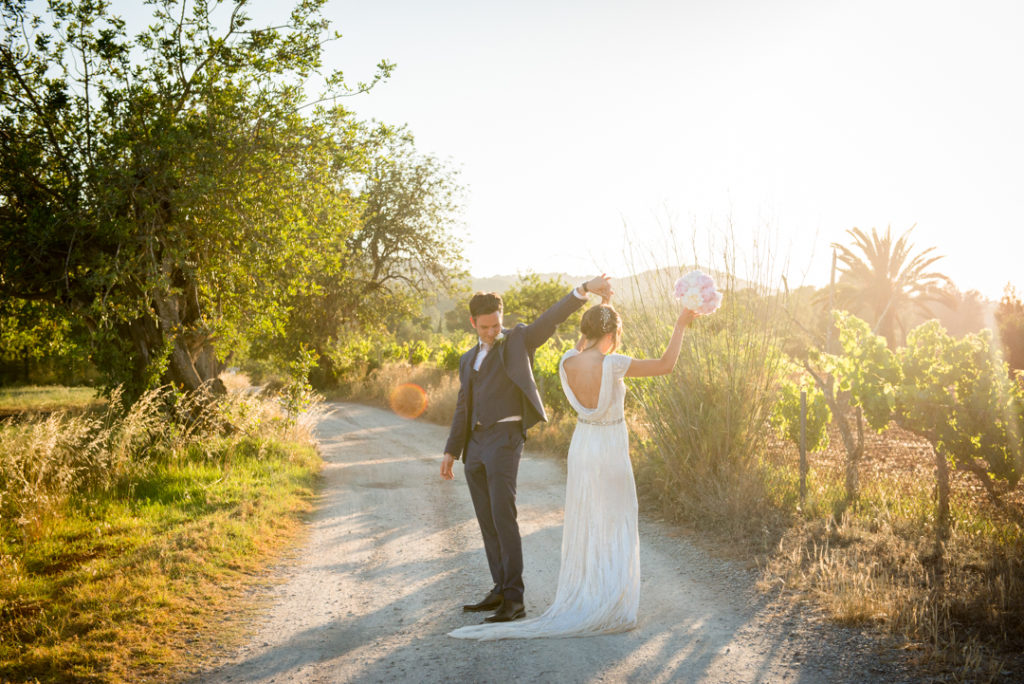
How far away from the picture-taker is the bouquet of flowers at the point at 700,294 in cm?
463

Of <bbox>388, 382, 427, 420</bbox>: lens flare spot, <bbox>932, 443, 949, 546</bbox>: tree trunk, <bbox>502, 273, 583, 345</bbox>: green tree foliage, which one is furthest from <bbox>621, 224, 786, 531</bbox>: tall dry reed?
<bbox>502, 273, 583, 345</bbox>: green tree foliage

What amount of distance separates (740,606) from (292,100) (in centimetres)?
991

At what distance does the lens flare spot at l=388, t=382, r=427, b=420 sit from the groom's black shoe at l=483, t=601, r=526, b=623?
1605 cm

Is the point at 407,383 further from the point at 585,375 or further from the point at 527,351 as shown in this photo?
the point at 585,375

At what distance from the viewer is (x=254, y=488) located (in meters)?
8.88

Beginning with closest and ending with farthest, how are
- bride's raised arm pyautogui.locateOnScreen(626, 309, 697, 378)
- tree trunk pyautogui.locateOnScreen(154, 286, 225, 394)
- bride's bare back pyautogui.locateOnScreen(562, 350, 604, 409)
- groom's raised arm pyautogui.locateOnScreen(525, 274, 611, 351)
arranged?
bride's raised arm pyautogui.locateOnScreen(626, 309, 697, 378) → groom's raised arm pyautogui.locateOnScreen(525, 274, 611, 351) → bride's bare back pyautogui.locateOnScreen(562, 350, 604, 409) → tree trunk pyautogui.locateOnScreen(154, 286, 225, 394)

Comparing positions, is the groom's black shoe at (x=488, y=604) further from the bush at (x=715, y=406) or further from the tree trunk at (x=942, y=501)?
the tree trunk at (x=942, y=501)

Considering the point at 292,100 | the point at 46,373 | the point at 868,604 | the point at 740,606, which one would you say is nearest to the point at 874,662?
the point at 868,604

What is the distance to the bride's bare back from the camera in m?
4.82

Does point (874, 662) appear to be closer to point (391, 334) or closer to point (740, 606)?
point (740, 606)

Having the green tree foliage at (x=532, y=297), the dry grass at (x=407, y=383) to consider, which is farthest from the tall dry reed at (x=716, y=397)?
the green tree foliage at (x=532, y=297)

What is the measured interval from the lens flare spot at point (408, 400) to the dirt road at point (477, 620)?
507 inches

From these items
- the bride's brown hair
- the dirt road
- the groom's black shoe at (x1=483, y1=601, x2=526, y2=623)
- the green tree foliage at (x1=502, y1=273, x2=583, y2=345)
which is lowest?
the dirt road

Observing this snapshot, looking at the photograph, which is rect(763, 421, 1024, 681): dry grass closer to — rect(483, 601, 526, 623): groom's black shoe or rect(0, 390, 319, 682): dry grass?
rect(483, 601, 526, 623): groom's black shoe
